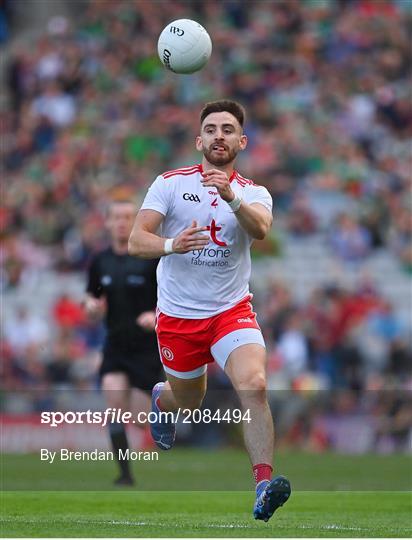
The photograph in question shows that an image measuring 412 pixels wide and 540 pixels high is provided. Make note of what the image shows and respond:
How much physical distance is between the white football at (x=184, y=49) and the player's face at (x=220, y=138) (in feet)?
3.98

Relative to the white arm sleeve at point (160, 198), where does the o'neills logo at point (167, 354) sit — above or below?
below

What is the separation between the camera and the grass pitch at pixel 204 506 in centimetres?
879

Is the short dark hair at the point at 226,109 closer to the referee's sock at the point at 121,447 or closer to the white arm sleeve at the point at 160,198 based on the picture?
the white arm sleeve at the point at 160,198

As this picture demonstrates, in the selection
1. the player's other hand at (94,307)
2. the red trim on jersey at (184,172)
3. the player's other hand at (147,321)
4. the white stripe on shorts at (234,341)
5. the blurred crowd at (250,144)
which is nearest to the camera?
the white stripe on shorts at (234,341)

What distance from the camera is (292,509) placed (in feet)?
35.3

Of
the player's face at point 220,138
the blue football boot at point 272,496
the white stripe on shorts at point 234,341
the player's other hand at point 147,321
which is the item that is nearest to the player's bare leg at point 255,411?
the white stripe on shorts at point 234,341

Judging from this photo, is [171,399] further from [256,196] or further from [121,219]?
[121,219]

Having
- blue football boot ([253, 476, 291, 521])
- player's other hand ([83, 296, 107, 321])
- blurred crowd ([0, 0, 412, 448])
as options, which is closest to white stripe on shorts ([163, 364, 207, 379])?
blue football boot ([253, 476, 291, 521])

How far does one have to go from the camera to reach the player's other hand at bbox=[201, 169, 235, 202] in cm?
854

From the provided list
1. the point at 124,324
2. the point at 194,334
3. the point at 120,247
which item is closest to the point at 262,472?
the point at 194,334

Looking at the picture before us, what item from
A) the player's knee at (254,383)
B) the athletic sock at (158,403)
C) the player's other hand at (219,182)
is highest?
the player's other hand at (219,182)

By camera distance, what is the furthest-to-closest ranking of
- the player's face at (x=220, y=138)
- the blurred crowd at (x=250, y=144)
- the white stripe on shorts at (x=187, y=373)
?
the blurred crowd at (x=250, y=144) < the white stripe on shorts at (x=187, y=373) < the player's face at (x=220, y=138)

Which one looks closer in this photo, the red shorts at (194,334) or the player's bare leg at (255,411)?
the player's bare leg at (255,411)

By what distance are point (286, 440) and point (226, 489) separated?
6.74m
